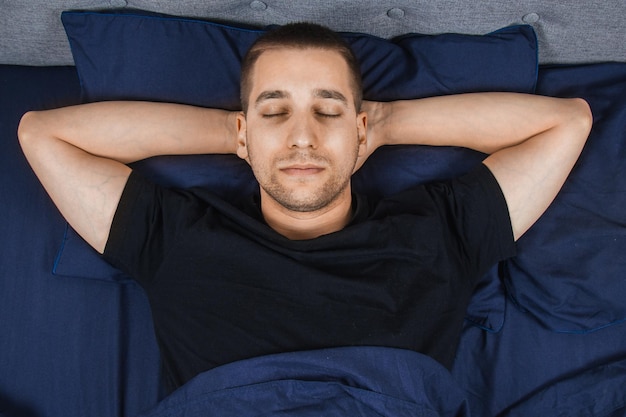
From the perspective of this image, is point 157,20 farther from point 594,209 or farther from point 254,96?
point 594,209

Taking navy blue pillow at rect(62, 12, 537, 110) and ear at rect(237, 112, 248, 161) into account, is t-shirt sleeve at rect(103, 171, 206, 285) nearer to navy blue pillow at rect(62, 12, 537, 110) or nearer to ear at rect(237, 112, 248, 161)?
ear at rect(237, 112, 248, 161)

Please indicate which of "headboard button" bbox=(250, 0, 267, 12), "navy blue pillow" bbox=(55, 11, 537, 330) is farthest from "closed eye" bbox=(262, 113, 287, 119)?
"headboard button" bbox=(250, 0, 267, 12)

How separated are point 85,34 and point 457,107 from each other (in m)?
0.81

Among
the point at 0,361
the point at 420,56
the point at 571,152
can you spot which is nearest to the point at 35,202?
the point at 0,361

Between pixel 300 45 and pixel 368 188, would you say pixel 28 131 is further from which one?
pixel 368 188

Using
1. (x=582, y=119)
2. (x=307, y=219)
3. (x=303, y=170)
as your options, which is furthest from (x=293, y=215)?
(x=582, y=119)

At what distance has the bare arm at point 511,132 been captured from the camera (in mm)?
1362

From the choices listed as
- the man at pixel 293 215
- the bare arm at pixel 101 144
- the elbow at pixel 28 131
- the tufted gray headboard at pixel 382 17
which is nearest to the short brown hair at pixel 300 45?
the man at pixel 293 215

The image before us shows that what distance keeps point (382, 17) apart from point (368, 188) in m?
0.40

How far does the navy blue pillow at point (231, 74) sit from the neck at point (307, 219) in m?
0.13

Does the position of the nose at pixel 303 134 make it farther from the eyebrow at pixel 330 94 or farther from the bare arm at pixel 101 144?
the bare arm at pixel 101 144

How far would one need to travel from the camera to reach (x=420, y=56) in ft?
5.08

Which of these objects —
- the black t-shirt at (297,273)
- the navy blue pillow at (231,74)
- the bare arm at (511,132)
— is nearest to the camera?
the black t-shirt at (297,273)

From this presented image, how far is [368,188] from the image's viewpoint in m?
1.54
